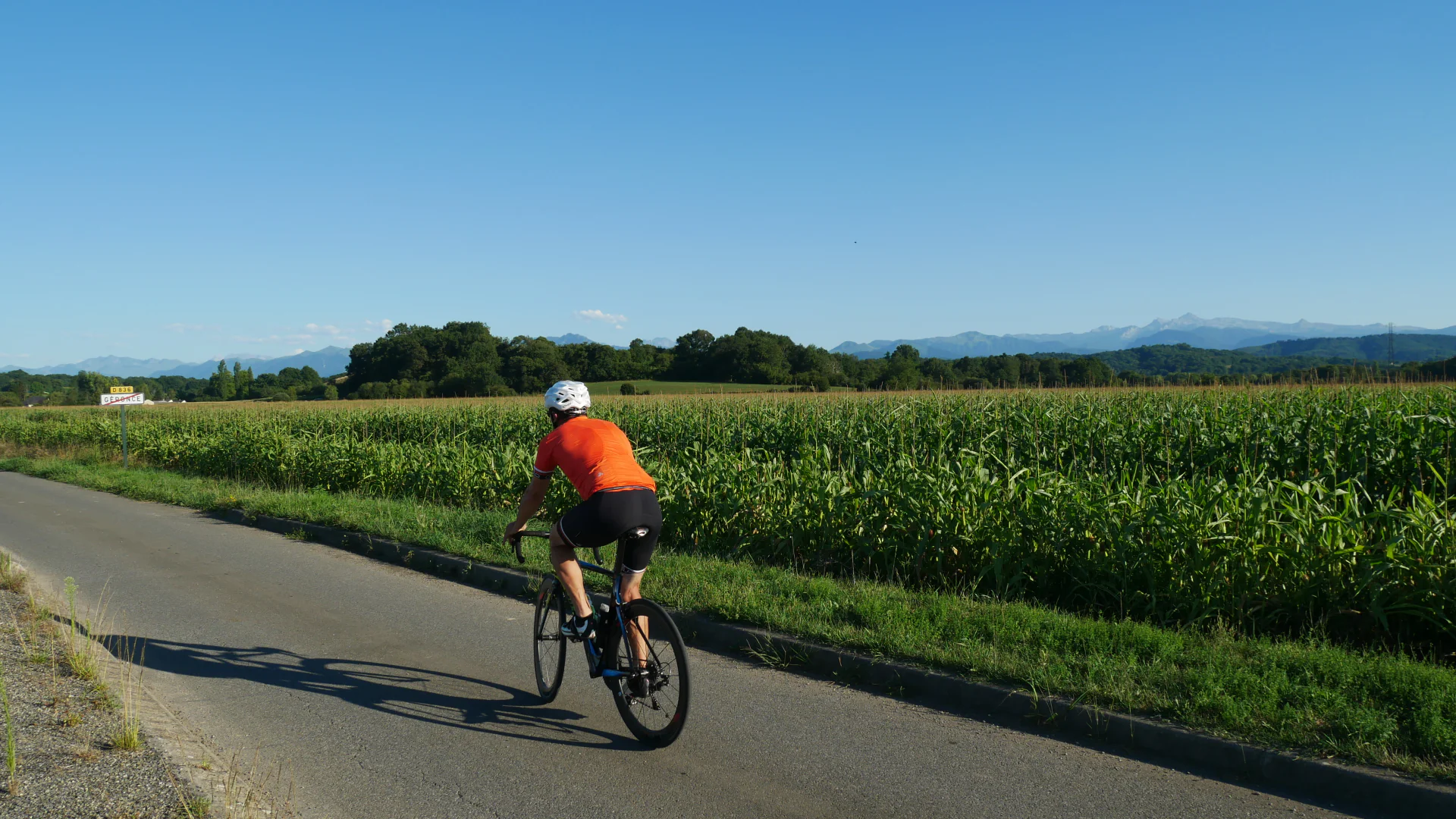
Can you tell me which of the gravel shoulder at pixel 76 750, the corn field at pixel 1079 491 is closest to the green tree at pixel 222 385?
the corn field at pixel 1079 491

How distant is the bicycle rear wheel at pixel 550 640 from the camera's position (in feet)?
16.8

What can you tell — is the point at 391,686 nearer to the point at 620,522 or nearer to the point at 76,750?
the point at 76,750

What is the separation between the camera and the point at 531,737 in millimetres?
4664

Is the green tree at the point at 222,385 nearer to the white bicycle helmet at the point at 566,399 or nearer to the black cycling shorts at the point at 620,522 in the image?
the white bicycle helmet at the point at 566,399

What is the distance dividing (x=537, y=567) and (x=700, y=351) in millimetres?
52662

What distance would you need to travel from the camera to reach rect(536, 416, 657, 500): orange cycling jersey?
4.54m

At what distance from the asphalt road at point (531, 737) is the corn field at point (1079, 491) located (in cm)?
220

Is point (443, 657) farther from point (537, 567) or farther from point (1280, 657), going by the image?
point (1280, 657)

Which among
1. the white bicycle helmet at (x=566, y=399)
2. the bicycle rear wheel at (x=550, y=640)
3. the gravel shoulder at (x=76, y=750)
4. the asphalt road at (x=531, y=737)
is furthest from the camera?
the bicycle rear wheel at (x=550, y=640)

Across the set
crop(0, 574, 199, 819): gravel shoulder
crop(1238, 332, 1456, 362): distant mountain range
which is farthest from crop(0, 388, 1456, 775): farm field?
crop(1238, 332, 1456, 362): distant mountain range

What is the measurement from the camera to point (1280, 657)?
493cm

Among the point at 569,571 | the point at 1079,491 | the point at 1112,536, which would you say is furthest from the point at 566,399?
the point at 1079,491

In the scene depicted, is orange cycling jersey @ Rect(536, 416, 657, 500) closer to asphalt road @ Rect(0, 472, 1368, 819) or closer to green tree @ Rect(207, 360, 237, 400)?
asphalt road @ Rect(0, 472, 1368, 819)

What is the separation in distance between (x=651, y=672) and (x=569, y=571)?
72 cm
